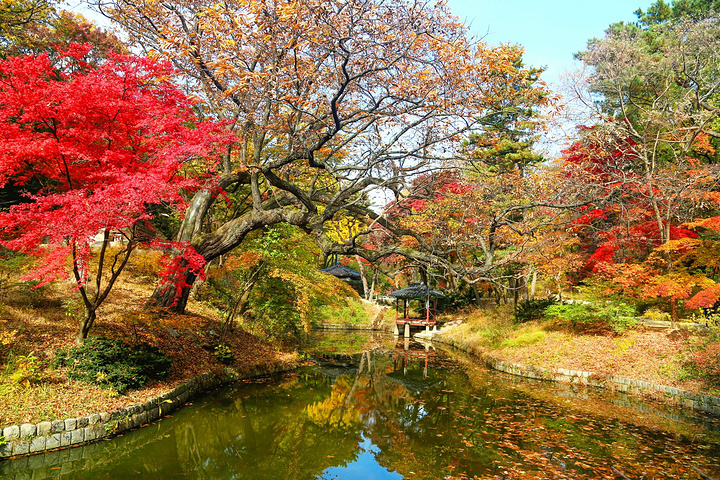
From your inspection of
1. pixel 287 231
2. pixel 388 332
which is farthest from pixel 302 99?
pixel 388 332

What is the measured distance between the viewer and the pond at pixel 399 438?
501 centimetres

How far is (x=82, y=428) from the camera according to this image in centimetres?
523

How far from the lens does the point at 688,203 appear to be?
1296 centimetres

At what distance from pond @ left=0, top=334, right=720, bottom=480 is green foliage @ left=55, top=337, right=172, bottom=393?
788mm

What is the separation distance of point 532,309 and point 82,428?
12.8 meters

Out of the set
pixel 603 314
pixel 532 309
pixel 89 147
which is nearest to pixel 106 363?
pixel 89 147

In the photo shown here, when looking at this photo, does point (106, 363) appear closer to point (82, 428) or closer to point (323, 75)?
point (82, 428)

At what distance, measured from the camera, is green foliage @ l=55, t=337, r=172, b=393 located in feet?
19.5

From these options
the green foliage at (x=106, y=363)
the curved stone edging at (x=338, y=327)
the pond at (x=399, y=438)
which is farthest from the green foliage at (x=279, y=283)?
the curved stone edging at (x=338, y=327)

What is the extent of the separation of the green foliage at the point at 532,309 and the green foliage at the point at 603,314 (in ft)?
5.17

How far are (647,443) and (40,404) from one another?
8419 mm

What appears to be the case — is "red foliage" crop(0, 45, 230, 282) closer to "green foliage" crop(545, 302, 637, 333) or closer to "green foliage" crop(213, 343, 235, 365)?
"green foliage" crop(213, 343, 235, 365)

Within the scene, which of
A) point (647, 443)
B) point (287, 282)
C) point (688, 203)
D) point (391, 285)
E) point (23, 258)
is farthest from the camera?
point (391, 285)

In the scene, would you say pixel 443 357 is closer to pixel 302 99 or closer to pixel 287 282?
pixel 287 282
